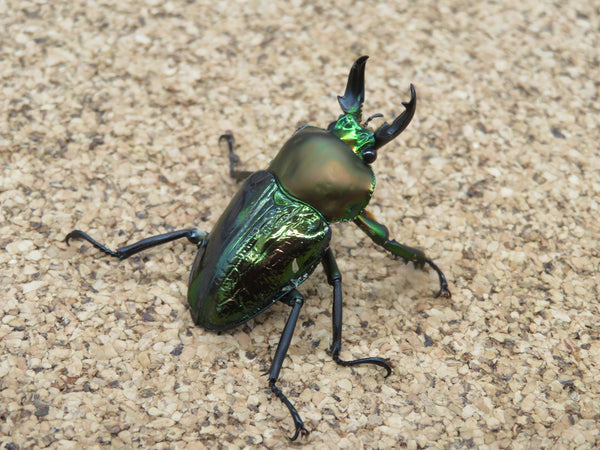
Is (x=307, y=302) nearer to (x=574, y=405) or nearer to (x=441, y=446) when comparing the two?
(x=441, y=446)

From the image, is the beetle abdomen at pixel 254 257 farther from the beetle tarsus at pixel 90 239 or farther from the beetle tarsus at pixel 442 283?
the beetle tarsus at pixel 442 283

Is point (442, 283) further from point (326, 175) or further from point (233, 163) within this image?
point (233, 163)

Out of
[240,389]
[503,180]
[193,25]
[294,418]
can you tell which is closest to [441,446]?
[294,418]

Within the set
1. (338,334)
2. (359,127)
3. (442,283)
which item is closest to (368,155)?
(359,127)

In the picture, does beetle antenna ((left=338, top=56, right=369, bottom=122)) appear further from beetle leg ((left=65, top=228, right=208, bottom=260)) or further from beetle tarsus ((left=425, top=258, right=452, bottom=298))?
beetle leg ((left=65, top=228, right=208, bottom=260))

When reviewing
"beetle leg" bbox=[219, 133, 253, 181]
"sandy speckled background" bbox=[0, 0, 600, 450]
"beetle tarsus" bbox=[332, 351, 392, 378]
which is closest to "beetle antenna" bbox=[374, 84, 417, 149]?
"sandy speckled background" bbox=[0, 0, 600, 450]

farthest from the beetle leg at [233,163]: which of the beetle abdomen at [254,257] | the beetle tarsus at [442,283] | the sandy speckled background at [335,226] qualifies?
the beetle tarsus at [442,283]
